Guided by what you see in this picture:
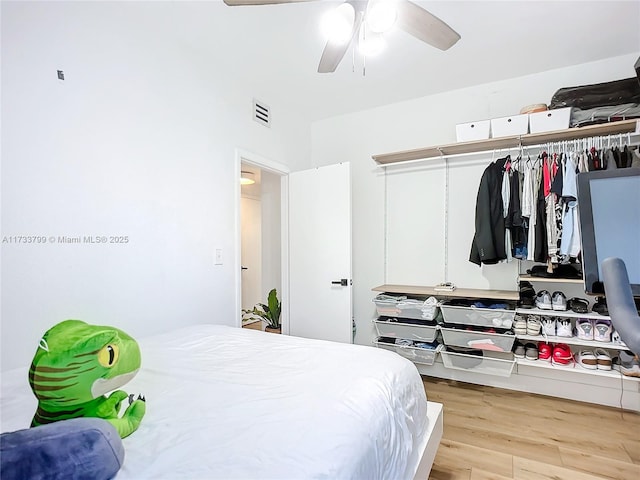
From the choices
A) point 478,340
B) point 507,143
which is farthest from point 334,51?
point 478,340

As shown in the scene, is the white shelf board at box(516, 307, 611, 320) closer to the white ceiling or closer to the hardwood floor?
the hardwood floor

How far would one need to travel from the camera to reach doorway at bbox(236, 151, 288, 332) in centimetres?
294

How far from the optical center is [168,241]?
2078mm

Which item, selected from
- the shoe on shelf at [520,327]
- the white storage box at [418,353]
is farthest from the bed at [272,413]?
the shoe on shelf at [520,327]

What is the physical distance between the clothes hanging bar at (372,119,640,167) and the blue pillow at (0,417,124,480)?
111 inches

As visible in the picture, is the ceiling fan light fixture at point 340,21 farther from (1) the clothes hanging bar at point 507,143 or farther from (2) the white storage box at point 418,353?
(2) the white storage box at point 418,353

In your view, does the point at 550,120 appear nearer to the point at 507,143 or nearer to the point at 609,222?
the point at 507,143

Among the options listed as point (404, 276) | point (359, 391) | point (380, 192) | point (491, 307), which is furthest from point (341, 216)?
point (359, 391)

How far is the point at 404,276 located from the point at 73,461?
2.92 metres

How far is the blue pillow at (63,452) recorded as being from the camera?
1.80 ft

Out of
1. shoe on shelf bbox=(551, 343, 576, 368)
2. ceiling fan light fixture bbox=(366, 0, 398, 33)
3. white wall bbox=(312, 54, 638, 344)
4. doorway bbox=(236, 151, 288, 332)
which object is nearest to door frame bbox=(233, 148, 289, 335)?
doorway bbox=(236, 151, 288, 332)

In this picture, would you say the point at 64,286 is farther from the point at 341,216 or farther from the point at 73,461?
the point at 341,216

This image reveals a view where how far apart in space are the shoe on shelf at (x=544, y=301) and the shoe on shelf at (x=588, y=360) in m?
0.41

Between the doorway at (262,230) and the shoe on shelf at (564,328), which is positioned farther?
the doorway at (262,230)
